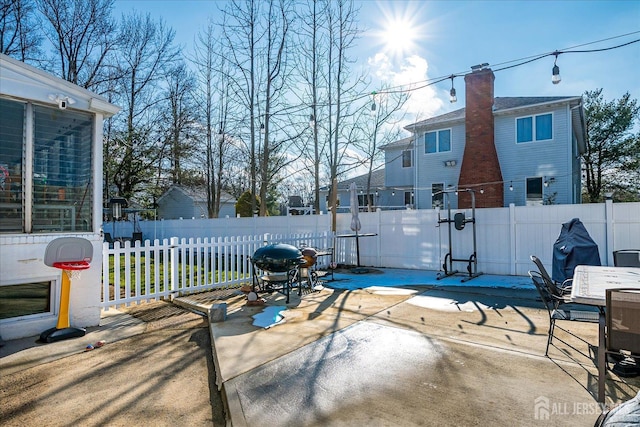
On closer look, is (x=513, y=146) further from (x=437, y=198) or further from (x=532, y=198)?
(x=437, y=198)

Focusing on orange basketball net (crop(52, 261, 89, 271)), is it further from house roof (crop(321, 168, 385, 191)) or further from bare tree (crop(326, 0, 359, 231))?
house roof (crop(321, 168, 385, 191))

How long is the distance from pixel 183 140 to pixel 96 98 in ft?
59.4

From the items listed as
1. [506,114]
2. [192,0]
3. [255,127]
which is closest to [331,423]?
[192,0]

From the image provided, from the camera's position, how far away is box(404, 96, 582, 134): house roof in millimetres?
13927

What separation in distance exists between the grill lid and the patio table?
3935mm

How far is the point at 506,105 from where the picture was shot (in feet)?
50.4

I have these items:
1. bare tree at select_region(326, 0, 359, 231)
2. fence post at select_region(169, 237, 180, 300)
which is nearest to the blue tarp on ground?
fence post at select_region(169, 237, 180, 300)

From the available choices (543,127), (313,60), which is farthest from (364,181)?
(543,127)

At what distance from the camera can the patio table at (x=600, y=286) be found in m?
2.59

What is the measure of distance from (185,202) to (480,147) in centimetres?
2217

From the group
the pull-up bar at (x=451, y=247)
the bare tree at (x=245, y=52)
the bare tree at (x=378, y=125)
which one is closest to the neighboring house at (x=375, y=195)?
the bare tree at (x=378, y=125)

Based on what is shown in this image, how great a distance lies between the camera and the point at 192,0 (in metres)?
11.8

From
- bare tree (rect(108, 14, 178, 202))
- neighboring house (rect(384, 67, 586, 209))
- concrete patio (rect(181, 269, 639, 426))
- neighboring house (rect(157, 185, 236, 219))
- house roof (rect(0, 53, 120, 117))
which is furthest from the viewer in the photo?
neighboring house (rect(157, 185, 236, 219))

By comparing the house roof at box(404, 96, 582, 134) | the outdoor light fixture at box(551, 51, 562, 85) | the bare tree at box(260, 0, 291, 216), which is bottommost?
the outdoor light fixture at box(551, 51, 562, 85)
